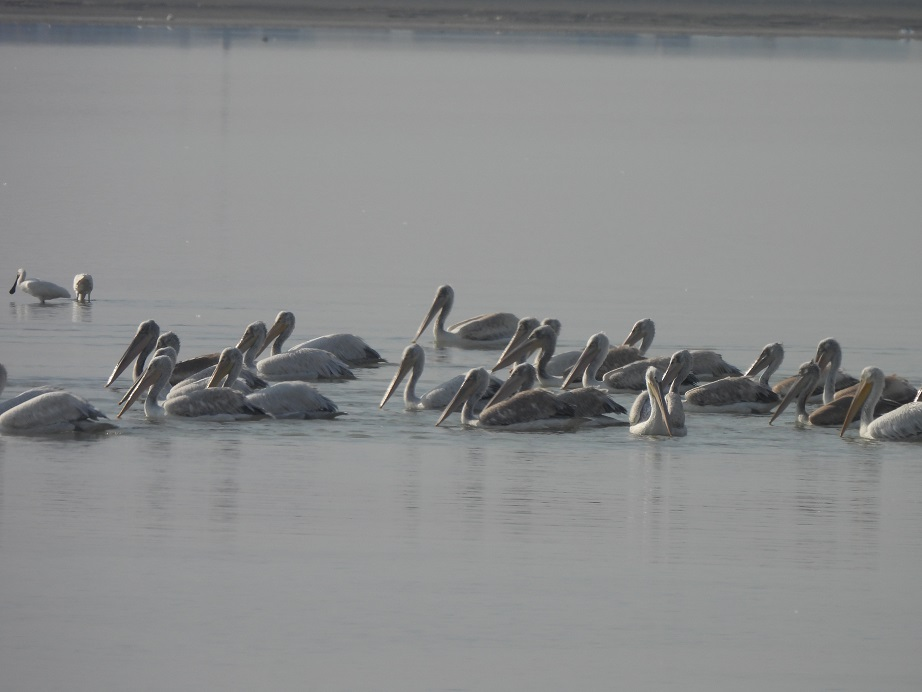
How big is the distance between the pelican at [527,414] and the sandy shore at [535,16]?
247ft

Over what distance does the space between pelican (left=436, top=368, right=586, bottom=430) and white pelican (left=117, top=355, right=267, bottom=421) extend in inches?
40.3

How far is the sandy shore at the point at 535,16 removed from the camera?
8569 cm

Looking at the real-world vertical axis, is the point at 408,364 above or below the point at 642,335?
below

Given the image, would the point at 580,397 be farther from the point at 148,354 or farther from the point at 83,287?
the point at 83,287

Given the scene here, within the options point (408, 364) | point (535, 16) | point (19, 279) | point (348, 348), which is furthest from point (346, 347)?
point (535, 16)

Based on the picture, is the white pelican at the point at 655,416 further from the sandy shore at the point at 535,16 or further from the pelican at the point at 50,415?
the sandy shore at the point at 535,16

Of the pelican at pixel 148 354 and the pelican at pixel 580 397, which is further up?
the pelican at pixel 148 354

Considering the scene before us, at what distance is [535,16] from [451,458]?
82695 mm

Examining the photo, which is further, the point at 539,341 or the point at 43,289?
→ the point at 43,289

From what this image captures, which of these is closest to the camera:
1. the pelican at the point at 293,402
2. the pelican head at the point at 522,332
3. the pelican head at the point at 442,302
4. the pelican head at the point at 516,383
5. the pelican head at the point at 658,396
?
the pelican head at the point at 658,396

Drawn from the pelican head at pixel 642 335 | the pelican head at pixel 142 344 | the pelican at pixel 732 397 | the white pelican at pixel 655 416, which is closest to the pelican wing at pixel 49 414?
the pelican head at pixel 142 344

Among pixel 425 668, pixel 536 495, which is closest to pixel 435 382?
pixel 536 495

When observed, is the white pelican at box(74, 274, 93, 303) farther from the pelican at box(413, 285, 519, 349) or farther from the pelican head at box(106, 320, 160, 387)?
the pelican head at box(106, 320, 160, 387)

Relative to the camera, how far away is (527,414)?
988 centimetres
